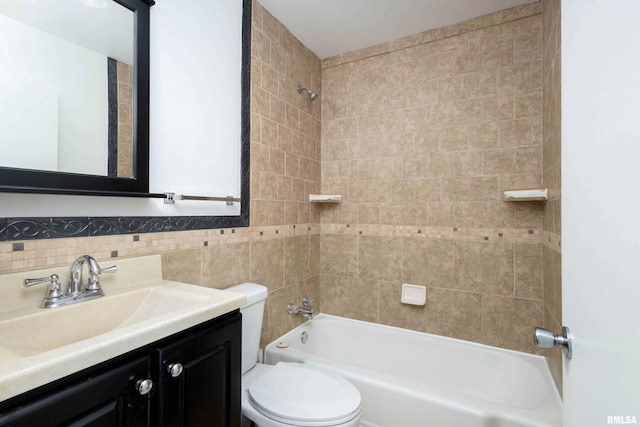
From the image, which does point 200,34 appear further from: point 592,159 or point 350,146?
point 592,159

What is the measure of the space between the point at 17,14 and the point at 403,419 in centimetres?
223

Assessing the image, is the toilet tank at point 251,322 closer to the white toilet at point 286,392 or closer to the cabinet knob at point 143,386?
the white toilet at point 286,392

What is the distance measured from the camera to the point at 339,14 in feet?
6.66

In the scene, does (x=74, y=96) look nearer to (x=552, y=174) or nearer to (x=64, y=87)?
(x=64, y=87)

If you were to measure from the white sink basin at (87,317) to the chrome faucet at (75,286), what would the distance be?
31 millimetres

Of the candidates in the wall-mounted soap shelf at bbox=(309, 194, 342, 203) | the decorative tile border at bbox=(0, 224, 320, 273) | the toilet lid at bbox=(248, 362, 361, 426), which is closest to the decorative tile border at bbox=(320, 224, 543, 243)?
the wall-mounted soap shelf at bbox=(309, 194, 342, 203)

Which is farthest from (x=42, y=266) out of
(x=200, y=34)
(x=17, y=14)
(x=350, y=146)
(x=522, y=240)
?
(x=522, y=240)

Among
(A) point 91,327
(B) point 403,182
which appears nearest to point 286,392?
(A) point 91,327

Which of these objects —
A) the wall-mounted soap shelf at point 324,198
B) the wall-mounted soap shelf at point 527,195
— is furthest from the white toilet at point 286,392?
the wall-mounted soap shelf at point 527,195

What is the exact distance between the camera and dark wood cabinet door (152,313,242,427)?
82 centimetres

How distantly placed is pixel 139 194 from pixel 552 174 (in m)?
2.00

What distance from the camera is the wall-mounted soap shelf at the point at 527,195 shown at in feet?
5.72

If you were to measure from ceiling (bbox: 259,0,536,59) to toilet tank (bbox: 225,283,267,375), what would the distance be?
1795mm

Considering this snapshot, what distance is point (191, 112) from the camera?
1.50 m
